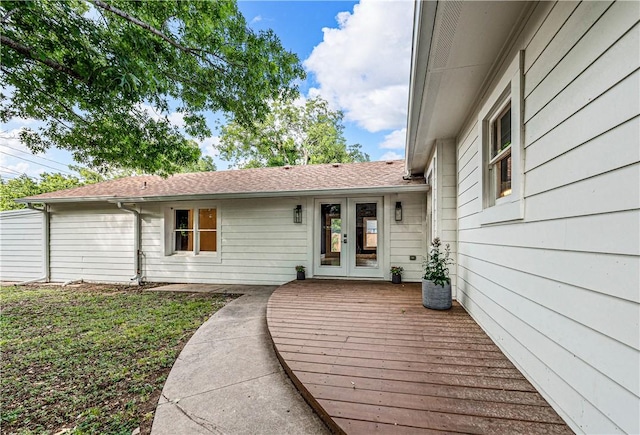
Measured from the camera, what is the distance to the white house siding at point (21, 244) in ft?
25.2

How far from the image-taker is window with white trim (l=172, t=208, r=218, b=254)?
23.0ft

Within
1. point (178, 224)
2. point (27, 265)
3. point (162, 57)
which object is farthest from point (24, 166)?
point (162, 57)

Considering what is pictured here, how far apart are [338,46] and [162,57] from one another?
23.4 ft

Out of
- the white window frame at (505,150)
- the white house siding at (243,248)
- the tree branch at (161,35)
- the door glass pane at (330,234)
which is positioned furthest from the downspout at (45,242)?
the white window frame at (505,150)

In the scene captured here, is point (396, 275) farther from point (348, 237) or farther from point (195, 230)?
point (195, 230)

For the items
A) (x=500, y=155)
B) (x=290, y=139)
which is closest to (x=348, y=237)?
(x=500, y=155)

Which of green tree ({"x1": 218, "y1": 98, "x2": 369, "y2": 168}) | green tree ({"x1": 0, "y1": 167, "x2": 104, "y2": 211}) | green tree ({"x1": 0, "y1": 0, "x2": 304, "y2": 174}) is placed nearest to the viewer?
green tree ({"x1": 0, "y1": 0, "x2": 304, "y2": 174})

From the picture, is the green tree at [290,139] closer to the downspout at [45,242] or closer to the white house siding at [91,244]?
the white house siding at [91,244]

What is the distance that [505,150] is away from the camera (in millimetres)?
2395

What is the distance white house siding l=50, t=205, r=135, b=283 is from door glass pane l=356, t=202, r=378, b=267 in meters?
5.99

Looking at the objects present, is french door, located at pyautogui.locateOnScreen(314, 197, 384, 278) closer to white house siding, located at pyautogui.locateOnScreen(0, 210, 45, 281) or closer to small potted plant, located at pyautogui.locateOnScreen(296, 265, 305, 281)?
small potted plant, located at pyautogui.locateOnScreen(296, 265, 305, 281)

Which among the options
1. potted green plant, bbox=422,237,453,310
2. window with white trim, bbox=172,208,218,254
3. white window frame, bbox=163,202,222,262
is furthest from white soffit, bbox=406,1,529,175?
window with white trim, bbox=172,208,218,254

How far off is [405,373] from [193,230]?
21.1 ft

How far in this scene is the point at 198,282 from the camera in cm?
690
